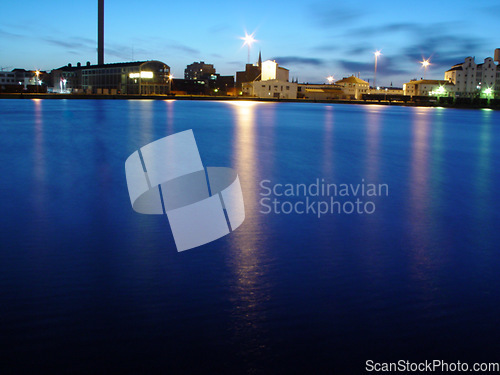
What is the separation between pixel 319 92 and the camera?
11131cm

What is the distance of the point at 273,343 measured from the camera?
3.00 metres

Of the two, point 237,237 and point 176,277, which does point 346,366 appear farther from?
point 237,237

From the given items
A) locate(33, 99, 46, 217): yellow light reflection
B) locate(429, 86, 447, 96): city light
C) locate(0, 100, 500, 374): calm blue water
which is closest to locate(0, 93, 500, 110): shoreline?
locate(429, 86, 447, 96): city light

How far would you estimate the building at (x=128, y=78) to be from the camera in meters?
81.8

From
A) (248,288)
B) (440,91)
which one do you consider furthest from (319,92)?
(248,288)

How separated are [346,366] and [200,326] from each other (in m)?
0.97

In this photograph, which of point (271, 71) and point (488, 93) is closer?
point (271, 71)

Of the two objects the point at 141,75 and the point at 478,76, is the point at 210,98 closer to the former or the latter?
the point at 141,75

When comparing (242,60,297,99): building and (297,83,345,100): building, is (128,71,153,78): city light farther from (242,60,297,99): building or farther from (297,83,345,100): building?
(297,83,345,100): building

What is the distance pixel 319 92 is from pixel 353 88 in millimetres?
12708

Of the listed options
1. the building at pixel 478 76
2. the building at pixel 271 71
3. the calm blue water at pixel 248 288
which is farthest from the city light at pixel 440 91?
the calm blue water at pixel 248 288

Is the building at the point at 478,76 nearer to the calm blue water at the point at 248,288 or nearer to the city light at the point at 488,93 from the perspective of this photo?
the city light at the point at 488,93

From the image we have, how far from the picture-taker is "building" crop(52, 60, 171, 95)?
81.8m

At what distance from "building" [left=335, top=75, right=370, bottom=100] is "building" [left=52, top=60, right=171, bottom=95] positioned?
160 feet
